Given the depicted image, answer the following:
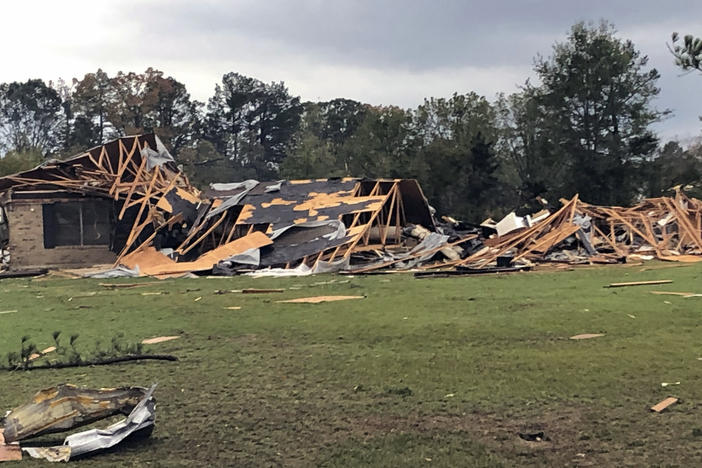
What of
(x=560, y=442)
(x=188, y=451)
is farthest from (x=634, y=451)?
(x=188, y=451)

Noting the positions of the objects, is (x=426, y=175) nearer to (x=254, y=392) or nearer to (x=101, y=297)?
(x=101, y=297)

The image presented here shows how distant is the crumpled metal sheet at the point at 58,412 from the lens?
409 cm

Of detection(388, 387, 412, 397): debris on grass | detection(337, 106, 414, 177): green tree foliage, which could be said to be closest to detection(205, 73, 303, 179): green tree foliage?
detection(337, 106, 414, 177): green tree foliage

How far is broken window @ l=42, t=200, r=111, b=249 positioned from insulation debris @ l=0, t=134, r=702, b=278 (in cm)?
3

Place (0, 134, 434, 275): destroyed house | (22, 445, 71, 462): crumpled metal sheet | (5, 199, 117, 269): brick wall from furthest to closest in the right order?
(5, 199, 117, 269): brick wall → (0, 134, 434, 275): destroyed house → (22, 445, 71, 462): crumpled metal sheet

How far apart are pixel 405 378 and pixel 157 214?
55.8 ft

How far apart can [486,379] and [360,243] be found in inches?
563

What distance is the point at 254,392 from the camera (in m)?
5.29

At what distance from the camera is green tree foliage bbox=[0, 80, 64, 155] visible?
63562mm

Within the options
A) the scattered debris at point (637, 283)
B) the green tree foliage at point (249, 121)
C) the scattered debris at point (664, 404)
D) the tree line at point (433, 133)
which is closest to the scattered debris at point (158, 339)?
the scattered debris at point (664, 404)

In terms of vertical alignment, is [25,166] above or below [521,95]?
below

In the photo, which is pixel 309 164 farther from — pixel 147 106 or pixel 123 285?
pixel 123 285

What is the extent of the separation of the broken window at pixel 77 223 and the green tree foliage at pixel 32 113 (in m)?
46.1

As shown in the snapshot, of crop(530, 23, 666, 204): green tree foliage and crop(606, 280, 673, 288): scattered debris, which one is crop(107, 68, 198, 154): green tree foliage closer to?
crop(530, 23, 666, 204): green tree foliage
